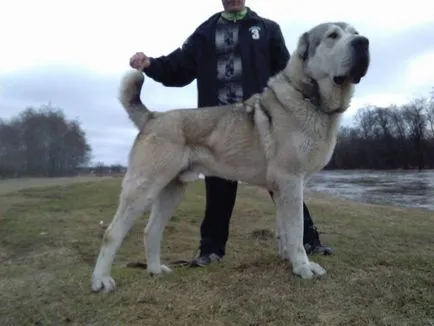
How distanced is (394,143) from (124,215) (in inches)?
3572

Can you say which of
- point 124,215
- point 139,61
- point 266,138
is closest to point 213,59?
point 139,61

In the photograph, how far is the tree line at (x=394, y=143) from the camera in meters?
83.5

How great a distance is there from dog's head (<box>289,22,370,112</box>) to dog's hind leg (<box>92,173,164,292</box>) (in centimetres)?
175

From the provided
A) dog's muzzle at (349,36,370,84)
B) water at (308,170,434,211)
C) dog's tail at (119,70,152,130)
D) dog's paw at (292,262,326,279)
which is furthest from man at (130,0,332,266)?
water at (308,170,434,211)

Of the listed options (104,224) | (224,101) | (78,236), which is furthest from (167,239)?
(224,101)

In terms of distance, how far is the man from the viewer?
17.8ft

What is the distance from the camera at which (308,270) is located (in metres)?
4.29

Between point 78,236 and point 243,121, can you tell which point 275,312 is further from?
point 78,236

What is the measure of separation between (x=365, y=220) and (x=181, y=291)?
7.25m

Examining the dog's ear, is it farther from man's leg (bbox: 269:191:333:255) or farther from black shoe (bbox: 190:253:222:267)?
black shoe (bbox: 190:253:222:267)

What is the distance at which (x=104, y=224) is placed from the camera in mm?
10656

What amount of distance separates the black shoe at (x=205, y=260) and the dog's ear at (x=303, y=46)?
92.7 inches

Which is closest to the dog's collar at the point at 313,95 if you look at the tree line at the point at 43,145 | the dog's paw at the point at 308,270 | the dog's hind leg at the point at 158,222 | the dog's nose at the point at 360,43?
the dog's nose at the point at 360,43

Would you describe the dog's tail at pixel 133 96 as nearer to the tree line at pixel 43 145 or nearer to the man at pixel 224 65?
the man at pixel 224 65
